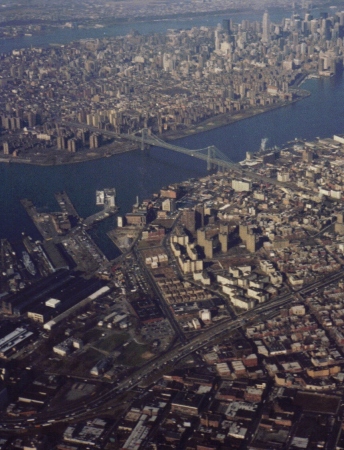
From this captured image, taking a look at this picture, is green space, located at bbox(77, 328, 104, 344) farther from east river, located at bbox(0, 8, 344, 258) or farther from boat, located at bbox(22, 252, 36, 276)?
east river, located at bbox(0, 8, 344, 258)

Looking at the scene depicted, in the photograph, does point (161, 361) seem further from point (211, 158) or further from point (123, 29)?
point (123, 29)

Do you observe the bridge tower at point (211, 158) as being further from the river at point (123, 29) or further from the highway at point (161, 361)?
the river at point (123, 29)

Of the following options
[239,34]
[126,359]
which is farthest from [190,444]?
[239,34]

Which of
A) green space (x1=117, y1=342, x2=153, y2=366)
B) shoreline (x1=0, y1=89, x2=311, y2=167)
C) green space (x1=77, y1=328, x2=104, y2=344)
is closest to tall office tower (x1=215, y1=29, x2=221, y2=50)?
shoreline (x1=0, y1=89, x2=311, y2=167)

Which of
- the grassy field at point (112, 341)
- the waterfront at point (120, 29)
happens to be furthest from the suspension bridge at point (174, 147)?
the waterfront at point (120, 29)

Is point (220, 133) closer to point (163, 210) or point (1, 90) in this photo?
point (163, 210)
